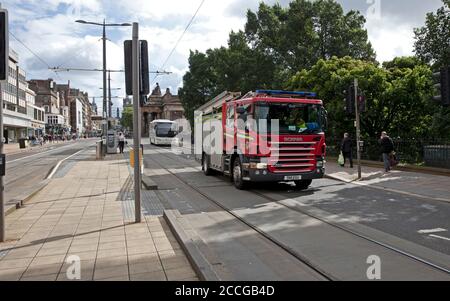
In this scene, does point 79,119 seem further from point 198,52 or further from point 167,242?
point 167,242

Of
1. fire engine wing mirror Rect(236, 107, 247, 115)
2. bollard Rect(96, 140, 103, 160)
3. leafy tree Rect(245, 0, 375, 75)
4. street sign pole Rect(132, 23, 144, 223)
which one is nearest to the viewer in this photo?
street sign pole Rect(132, 23, 144, 223)

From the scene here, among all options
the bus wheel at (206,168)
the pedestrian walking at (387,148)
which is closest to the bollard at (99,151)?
the bus wheel at (206,168)

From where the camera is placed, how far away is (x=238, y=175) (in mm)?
13336

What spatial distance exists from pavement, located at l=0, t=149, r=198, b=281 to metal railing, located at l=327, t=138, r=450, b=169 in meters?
11.7

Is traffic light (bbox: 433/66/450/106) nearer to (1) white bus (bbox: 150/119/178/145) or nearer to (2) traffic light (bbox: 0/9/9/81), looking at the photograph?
(2) traffic light (bbox: 0/9/9/81)

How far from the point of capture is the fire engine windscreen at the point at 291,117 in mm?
12352

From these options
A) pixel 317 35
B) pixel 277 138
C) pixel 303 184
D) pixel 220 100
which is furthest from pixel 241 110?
pixel 317 35

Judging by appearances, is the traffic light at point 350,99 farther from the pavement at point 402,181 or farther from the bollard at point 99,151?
the bollard at point 99,151

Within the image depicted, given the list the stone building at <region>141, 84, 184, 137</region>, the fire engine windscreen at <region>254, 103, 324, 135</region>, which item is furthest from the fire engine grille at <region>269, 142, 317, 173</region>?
the stone building at <region>141, 84, 184, 137</region>

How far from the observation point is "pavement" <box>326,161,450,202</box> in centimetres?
1186

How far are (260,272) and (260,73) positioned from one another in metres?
37.0

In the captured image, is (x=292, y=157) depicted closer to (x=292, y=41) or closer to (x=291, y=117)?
(x=291, y=117)
